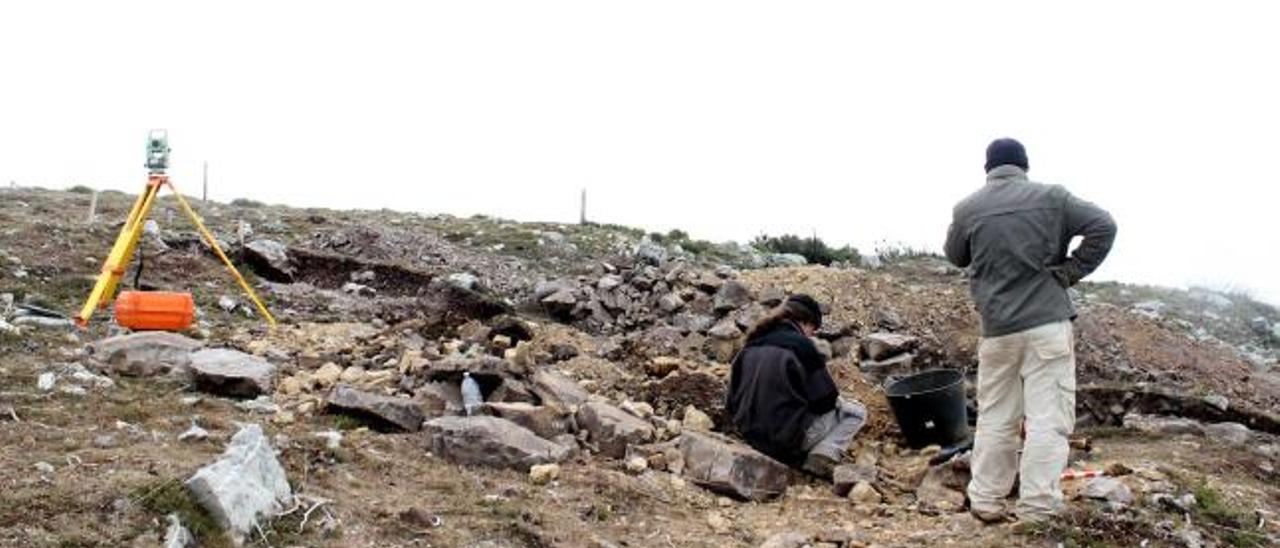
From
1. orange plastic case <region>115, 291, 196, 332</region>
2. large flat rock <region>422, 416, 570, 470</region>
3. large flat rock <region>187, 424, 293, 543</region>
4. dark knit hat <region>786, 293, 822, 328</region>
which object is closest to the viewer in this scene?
large flat rock <region>187, 424, 293, 543</region>

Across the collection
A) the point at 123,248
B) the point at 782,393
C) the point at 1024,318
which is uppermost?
the point at 1024,318

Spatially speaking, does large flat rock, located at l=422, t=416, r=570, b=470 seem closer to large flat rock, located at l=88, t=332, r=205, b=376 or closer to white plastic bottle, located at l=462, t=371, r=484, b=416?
white plastic bottle, located at l=462, t=371, r=484, b=416

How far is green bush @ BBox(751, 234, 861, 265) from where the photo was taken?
57.3ft

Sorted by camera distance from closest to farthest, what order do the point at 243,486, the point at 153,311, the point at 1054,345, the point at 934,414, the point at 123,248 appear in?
the point at 243,486 → the point at 1054,345 → the point at 934,414 → the point at 153,311 → the point at 123,248

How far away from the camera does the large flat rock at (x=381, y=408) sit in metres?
6.02

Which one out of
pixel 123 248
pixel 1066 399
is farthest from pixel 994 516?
pixel 123 248

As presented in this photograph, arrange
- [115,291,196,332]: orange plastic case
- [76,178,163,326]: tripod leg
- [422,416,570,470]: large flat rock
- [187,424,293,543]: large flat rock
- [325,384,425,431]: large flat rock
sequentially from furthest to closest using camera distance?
[76,178,163,326]: tripod leg
[115,291,196,332]: orange plastic case
[325,384,425,431]: large flat rock
[422,416,570,470]: large flat rock
[187,424,293,543]: large flat rock

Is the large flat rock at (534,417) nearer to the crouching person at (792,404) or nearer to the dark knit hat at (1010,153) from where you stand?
the crouching person at (792,404)

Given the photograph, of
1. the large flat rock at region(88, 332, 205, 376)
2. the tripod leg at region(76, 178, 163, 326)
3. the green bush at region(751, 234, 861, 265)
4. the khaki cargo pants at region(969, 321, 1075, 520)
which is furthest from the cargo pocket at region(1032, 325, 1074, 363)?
the green bush at region(751, 234, 861, 265)

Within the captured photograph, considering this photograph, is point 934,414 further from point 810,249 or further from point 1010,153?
point 810,249

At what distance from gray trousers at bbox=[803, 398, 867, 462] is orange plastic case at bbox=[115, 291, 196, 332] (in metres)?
4.36

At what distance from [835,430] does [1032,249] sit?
5.43 feet

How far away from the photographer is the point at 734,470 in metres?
5.82

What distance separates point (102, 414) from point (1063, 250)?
456 cm
